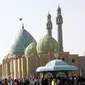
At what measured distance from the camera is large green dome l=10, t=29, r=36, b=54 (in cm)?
6750

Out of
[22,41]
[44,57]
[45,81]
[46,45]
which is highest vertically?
[22,41]

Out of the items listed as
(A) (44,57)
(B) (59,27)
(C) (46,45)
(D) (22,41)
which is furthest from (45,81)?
(D) (22,41)

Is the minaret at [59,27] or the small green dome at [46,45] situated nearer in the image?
the small green dome at [46,45]

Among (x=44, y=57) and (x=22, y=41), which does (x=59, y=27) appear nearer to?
(x=44, y=57)

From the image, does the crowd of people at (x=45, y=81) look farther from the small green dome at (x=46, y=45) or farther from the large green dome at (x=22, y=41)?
the large green dome at (x=22, y=41)

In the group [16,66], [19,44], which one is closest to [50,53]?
[16,66]

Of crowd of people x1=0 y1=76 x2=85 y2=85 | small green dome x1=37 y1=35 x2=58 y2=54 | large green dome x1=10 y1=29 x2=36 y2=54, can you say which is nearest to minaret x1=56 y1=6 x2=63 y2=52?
small green dome x1=37 y1=35 x2=58 y2=54

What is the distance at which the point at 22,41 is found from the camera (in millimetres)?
68938

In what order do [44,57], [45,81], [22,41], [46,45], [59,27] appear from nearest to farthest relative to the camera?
[45,81]
[44,57]
[46,45]
[59,27]
[22,41]

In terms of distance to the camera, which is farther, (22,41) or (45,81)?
(22,41)

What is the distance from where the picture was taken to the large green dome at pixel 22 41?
67500 millimetres

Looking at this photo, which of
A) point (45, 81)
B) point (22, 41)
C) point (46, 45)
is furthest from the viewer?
point (22, 41)

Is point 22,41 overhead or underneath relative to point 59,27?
underneath

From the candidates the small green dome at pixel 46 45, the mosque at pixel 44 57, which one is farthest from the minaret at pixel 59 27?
the small green dome at pixel 46 45
